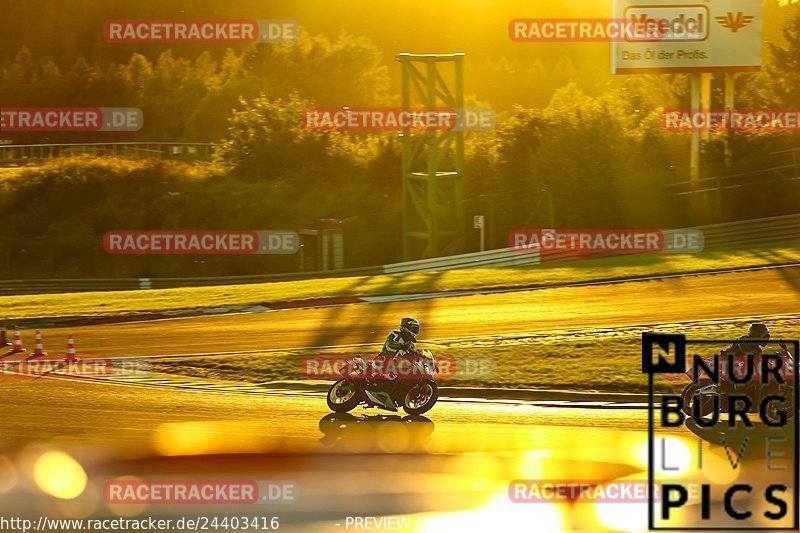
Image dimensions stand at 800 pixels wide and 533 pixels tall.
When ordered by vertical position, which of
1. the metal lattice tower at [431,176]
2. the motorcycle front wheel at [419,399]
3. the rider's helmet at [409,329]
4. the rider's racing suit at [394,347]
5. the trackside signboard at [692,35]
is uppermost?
the trackside signboard at [692,35]

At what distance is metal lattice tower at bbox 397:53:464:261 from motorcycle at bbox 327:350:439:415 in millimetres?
20824

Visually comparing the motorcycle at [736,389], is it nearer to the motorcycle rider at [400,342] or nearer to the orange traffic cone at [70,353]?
the motorcycle rider at [400,342]

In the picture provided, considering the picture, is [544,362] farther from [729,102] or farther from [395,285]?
[729,102]

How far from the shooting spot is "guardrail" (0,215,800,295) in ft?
118

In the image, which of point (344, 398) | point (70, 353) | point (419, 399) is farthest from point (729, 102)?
point (344, 398)

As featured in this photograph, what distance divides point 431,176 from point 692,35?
11.5m

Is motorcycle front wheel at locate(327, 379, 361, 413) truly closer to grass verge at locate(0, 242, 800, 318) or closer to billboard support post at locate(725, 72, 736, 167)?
grass verge at locate(0, 242, 800, 318)

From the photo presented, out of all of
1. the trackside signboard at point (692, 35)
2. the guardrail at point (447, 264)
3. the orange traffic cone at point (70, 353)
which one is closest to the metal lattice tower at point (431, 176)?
the guardrail at point (447, 264)

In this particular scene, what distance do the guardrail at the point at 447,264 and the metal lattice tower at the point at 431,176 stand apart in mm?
1539

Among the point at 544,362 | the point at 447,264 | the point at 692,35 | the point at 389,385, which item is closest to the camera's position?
the point at 389,385

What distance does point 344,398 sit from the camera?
15.1 metres

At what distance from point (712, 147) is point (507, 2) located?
52.3 metres

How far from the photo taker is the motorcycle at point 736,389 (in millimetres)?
13523

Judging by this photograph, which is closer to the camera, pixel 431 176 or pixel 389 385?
pixel 389 385
